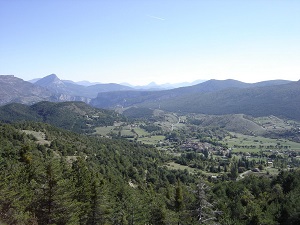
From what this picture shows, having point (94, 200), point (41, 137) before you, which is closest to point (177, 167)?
point (41, 137)

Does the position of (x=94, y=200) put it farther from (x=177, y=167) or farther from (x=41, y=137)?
(x=177, y=167)

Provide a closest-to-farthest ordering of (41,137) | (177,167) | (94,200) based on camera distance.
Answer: (94,200), (41,137), (177,167)

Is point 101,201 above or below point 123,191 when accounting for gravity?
above

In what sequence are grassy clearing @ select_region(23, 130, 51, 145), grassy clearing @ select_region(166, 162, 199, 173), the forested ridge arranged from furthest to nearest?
grassy clearing @ select_region(166, 162, 199, 173) < grassy clearing @ select_region(23, 130, 51, 145) < the forested ridge

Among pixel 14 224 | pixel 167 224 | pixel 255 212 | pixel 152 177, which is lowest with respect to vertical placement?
pixel 152 177

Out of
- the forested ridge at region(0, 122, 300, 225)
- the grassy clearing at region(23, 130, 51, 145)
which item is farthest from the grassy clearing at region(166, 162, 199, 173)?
the grassy clearing at region(23, 130, 51, 145)

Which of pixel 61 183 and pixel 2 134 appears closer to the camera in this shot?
pixel 61 183

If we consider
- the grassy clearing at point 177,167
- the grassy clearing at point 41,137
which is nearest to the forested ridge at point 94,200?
the grassy clearing at point 41,137

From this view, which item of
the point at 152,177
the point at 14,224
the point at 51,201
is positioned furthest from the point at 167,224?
the point at 152,177

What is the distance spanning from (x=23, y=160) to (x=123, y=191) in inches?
726

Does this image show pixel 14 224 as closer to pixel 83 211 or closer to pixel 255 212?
pixel 83 211

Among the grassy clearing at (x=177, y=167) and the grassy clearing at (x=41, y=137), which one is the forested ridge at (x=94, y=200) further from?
the grassy clearing at (x=177, y=167)

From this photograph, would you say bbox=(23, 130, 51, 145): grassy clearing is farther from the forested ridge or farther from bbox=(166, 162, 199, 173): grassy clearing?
bbox=(166, 162, 199, 173): grassy clearing

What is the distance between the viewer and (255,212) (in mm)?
55375
